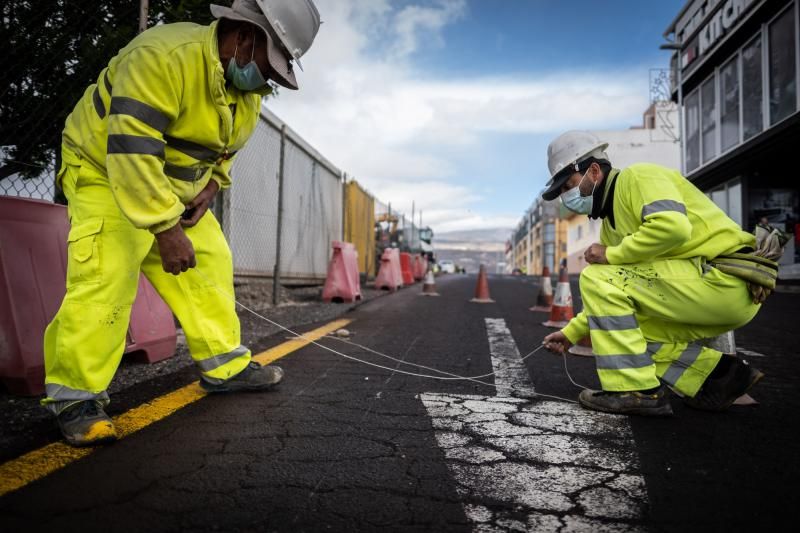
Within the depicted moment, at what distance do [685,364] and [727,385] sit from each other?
208 mm

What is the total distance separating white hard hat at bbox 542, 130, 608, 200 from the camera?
3074mm

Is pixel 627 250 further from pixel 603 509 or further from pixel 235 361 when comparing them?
pixel 235 361

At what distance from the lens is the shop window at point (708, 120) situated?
1912 centimetres

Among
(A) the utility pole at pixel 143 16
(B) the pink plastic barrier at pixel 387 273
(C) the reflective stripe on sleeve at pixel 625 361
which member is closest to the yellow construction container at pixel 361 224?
(B) the pink plastic barrier at pixel 387 273

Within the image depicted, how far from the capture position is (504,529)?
154 centimetres

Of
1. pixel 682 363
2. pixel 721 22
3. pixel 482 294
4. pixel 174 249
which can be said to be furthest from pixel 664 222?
pixel 721 22

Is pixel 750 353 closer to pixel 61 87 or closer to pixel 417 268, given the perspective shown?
pixel 61 87

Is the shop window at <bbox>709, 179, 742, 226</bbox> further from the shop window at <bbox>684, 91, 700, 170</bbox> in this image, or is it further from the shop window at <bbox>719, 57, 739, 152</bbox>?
the shop window at <bbox>684, 91, 700, 170</bbox>

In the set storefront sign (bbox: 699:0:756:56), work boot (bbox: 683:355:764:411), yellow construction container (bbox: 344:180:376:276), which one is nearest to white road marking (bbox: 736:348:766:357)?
work boot (bbox: 683:355:764:411)

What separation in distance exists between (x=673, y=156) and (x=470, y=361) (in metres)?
50.3

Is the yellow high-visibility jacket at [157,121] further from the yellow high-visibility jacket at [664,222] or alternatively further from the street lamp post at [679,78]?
the street lamp post at [679,78]

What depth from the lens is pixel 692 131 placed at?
21.4m

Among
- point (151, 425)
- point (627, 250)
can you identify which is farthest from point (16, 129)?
point (627, 250)

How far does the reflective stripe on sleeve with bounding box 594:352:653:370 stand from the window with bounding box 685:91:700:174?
20.6 meters
